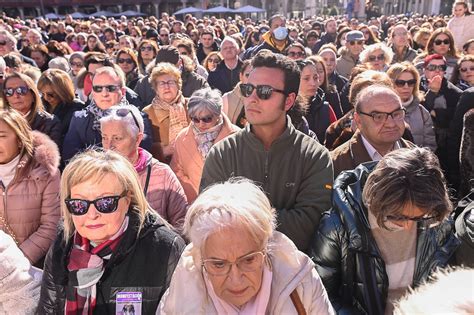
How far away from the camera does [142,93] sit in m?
5.83

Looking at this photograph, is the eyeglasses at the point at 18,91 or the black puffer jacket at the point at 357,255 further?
the eyeglasses at the point at 18,91

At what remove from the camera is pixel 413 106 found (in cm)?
435

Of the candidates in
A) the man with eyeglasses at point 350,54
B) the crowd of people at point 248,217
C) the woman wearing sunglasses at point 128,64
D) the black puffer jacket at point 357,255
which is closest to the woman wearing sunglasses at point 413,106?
the crowd of people at point 248,217

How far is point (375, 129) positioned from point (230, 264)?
1.71 m

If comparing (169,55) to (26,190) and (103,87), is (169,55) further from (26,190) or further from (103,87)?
(26,190)

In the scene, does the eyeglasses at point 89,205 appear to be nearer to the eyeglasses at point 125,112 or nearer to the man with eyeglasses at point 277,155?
the man with eyeglasses at point 277,155

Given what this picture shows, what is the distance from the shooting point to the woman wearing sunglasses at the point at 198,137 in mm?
3701

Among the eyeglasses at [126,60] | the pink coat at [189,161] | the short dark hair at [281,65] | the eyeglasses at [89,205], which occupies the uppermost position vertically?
the short dark hair at [281,65]

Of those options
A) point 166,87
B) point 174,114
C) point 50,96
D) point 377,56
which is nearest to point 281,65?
point 174,114

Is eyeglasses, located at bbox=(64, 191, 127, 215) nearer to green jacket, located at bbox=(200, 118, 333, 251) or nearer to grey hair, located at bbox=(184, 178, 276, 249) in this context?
grey hair, located at bbox=(184, 178, 276, 249)

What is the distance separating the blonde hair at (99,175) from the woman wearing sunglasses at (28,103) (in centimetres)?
224

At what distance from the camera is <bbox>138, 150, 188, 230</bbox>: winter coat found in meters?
3.05

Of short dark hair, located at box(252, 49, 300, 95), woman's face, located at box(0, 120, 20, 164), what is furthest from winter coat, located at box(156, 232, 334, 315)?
woman's face, located at box(0, 120, 20, 164)

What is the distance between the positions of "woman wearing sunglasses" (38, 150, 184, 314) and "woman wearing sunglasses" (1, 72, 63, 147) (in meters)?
2.28
